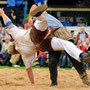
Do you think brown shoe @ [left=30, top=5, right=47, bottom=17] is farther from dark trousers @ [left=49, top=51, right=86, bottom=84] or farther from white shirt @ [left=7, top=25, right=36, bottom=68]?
dark trousers @ [left=49, top=51, right=86, bottom=84]

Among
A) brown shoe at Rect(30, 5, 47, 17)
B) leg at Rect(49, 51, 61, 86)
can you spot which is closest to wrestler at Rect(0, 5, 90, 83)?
brown shoe at Rect(30, 5, 47, 17)

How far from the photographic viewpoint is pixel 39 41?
20.6 ft

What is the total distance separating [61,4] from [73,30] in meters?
4.08

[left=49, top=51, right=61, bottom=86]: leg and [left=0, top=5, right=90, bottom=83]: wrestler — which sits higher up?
[left=0, top=5, right=90, bottom=83]: wrestler

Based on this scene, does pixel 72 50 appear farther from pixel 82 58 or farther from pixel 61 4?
pixel 61 4

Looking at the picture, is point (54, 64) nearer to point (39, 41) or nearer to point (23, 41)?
point (39, 41)

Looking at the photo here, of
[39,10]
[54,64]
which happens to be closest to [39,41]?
[54,64]

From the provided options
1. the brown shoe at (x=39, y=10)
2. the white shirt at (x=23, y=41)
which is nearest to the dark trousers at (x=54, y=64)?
the white shirt at (x=23, y=41)

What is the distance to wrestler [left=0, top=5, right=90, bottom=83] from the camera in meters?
5.83

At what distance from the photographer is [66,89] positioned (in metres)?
5.86

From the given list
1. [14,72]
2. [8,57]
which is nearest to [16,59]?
[8,57]

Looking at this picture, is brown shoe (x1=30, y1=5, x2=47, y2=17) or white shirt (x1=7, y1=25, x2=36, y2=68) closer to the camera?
brown shoe (x1=30, y1=5, x2=47, y2=17)

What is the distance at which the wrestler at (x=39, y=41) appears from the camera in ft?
19.1

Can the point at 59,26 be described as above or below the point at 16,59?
above
